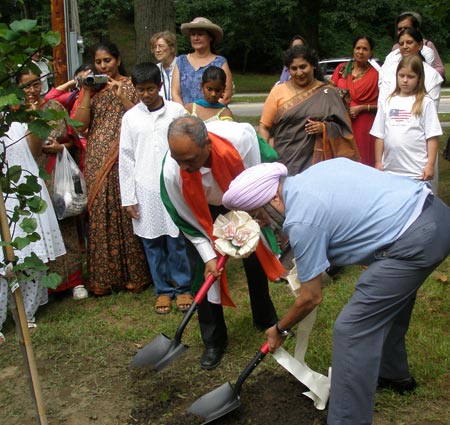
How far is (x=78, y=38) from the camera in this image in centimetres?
739

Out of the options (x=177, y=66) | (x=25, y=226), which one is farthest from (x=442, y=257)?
(x=177, y=66)

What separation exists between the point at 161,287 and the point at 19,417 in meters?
1.66

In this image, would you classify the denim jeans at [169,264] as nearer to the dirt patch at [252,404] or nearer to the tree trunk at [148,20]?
the dirt patch at [252,404]

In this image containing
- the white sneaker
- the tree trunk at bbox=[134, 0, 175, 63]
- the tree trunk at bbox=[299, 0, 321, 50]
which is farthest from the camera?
the tree trunk at bbox=[299, 0, 321, 50]

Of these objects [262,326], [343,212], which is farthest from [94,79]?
[343,212]

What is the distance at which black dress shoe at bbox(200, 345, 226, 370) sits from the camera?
396 centimetres

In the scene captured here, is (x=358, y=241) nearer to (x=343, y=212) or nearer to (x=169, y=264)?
(x=343, y=212)

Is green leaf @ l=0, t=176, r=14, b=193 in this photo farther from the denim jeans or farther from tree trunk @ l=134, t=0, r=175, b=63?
tree trunk @ l=134, t=0, r=175, b=63

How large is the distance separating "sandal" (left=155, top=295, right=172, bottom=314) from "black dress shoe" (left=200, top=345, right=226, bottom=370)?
0.88 metres

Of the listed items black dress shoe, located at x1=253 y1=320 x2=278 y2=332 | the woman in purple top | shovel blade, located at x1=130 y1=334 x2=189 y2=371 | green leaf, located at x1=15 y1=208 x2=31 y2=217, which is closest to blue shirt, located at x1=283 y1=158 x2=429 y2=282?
green leaf, located at x1=15 y1=208 x2=31 y2=217

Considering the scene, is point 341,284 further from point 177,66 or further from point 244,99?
point 244,99

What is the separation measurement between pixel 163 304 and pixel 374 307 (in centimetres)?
Result: 238

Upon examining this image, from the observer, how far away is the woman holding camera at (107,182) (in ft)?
16.6

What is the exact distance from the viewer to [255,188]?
9.05ft
